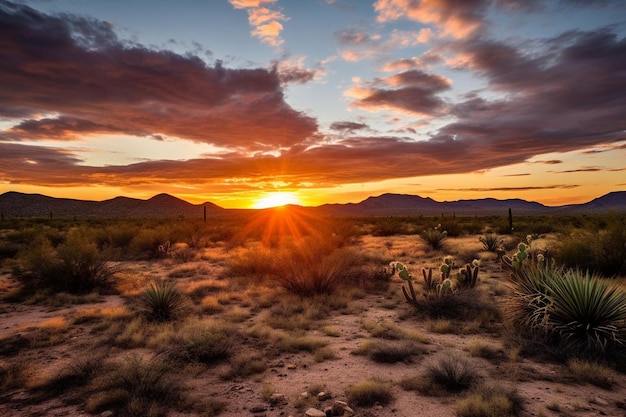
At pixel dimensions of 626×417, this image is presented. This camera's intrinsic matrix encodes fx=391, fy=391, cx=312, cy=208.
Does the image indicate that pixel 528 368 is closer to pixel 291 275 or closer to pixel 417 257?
pixel 291 275

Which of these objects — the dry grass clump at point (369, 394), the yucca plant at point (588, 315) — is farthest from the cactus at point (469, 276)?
the dry grass clump at point (369, 394)

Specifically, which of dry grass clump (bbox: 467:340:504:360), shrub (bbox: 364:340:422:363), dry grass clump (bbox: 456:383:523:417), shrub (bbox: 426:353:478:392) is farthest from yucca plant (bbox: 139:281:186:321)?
dry grass clump (bbox: 456:383:523:417)

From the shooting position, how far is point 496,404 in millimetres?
4812

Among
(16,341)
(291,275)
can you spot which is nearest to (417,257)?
(291,275)

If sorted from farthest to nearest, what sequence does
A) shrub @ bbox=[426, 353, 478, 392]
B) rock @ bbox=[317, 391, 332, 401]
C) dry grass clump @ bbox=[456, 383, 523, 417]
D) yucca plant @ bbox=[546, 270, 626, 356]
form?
yucca plant @ bbox=[546, 270, 626, 356] → shrub @ bbox=[426, 353, 478, 392] → rock @ bbox=[317, 391, 332, 401] → dry grass clump @ bbox=[456, 383, 523, 417]

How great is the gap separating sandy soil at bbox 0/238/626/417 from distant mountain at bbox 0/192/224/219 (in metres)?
116

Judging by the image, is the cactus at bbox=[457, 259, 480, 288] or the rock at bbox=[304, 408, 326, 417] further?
the cactus at bbox=[457, 259, 480, 288]

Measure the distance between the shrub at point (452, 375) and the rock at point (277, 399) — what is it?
215cm

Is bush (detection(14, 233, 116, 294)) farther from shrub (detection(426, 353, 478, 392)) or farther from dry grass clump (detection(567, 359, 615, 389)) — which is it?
dry grass clump (detection(567, 359, 615, 389))

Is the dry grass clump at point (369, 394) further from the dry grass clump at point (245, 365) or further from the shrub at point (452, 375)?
the dry grass clump at point (245, 365)

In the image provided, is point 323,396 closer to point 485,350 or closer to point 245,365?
point 245,365

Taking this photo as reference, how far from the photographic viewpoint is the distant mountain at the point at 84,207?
124 metres

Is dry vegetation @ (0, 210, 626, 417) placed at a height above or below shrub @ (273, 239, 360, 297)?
below

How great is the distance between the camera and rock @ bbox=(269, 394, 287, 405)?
530 cm
